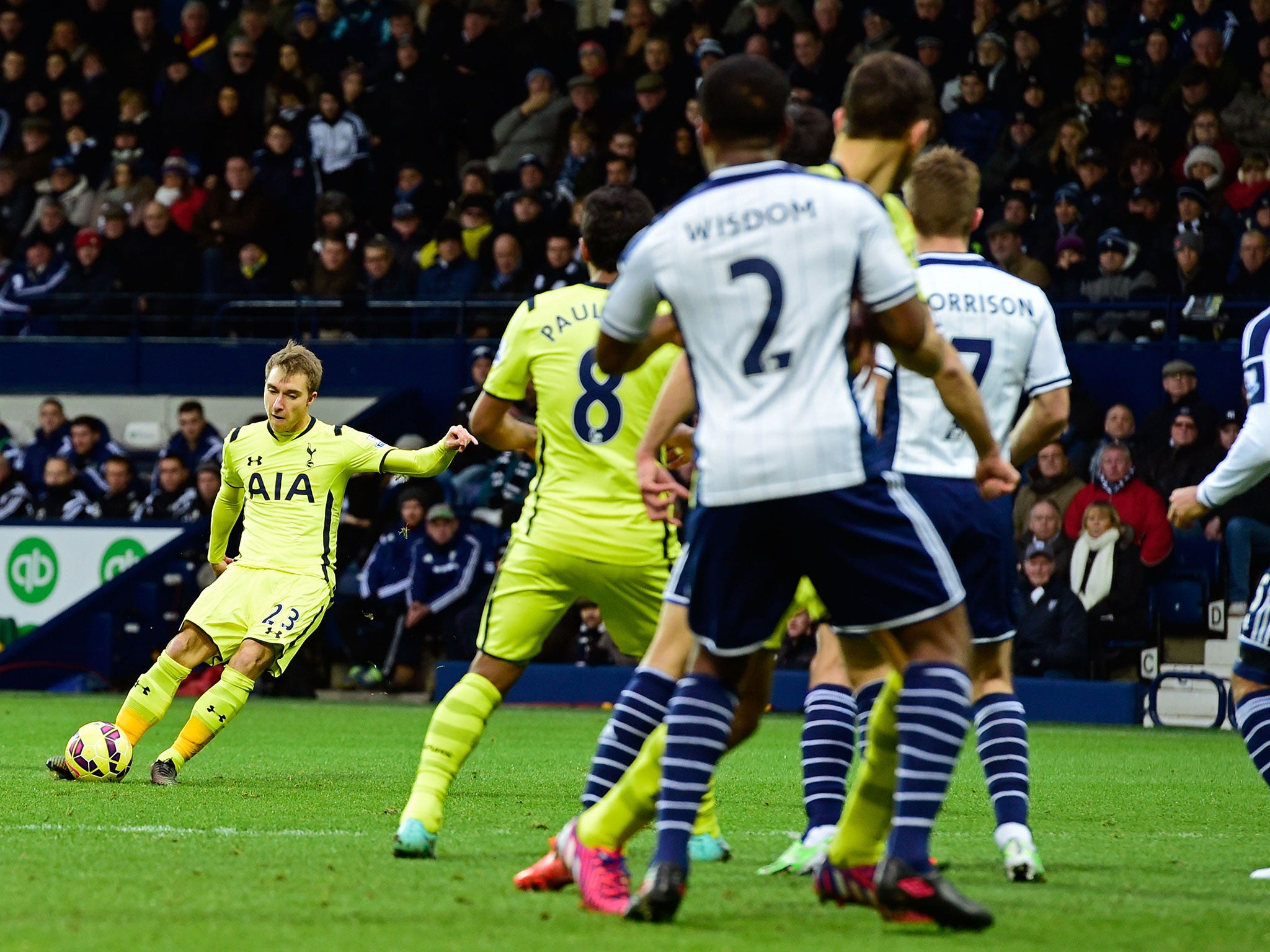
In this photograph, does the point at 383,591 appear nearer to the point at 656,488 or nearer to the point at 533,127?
the point at 533,127

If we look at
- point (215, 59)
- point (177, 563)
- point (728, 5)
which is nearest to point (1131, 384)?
point (728, 5)

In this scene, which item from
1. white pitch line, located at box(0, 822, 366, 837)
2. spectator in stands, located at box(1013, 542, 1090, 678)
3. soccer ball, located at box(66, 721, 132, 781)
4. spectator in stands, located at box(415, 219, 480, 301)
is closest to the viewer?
white pitch line, located at box(0, 822, 366, 837)

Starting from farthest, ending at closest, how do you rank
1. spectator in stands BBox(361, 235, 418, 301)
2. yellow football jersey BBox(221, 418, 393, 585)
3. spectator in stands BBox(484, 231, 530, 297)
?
spectator in stands BBox(361, 235, 418, 301), spectator in stands BBox(484, 231, 530, 297), yellow football jersey BBox(221, 418, 393, 585)

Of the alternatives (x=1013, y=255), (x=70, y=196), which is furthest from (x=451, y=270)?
(x=1013, y=255)

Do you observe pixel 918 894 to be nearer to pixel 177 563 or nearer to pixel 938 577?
pixel 938 577

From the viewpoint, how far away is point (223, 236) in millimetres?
20688

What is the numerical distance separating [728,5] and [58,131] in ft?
27.0

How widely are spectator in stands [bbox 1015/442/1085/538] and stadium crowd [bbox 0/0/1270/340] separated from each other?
1.66 m

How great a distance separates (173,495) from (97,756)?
31.1 feet

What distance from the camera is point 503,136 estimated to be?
20797mm

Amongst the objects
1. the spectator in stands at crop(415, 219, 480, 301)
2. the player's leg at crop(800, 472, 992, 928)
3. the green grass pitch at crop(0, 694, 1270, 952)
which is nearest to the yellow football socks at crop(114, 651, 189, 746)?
the green grass pitch at crop(0, 694, 1270, 952)

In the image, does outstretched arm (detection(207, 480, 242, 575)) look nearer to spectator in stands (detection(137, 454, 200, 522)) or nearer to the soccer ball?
the soccer ball

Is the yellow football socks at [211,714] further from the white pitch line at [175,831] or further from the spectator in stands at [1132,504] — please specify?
the spectator in stands at [1132,504]

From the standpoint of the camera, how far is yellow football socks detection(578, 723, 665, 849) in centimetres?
522
